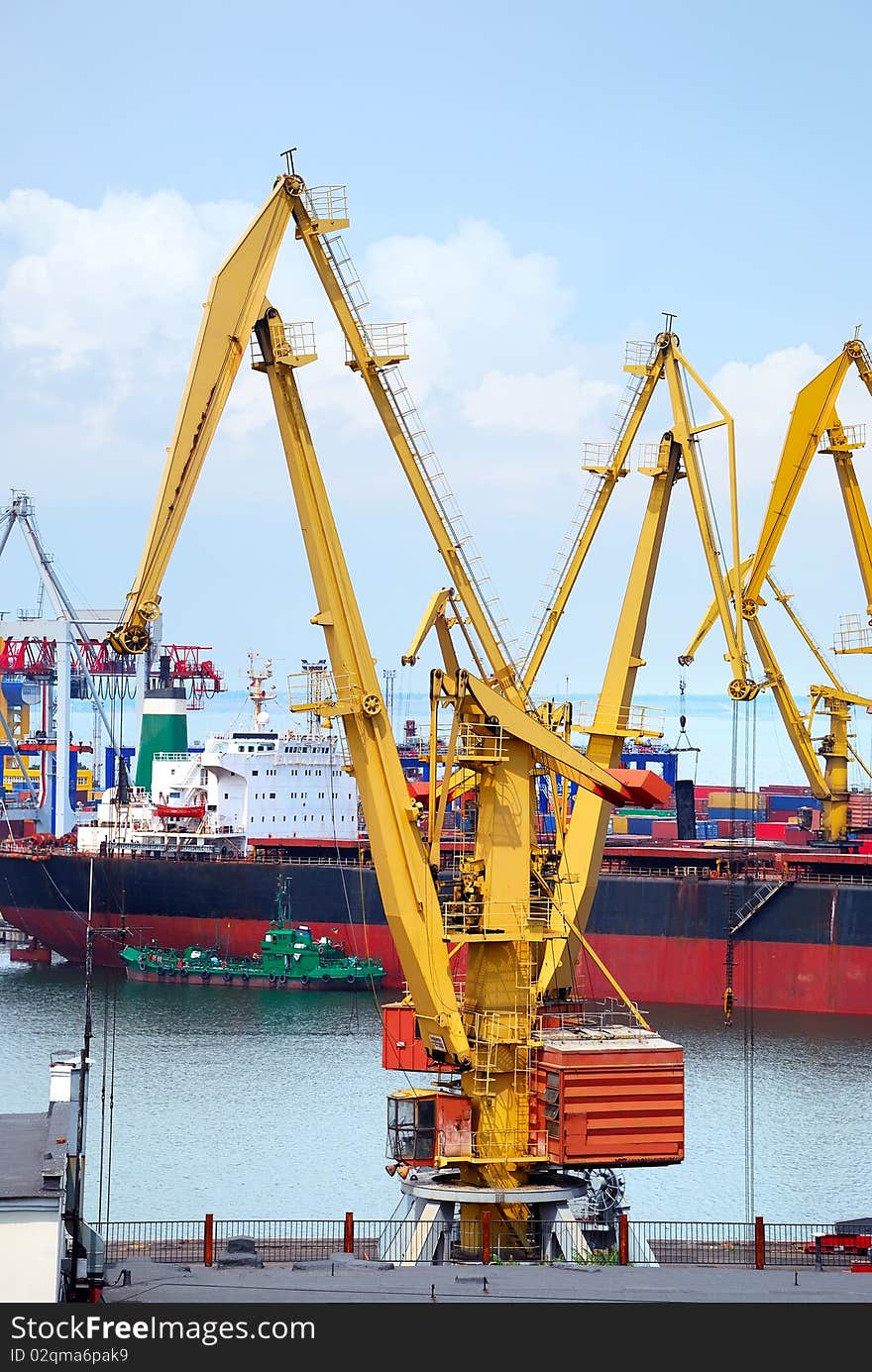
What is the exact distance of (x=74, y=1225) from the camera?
17.7 meters

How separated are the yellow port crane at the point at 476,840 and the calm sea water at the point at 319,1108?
13.2ft

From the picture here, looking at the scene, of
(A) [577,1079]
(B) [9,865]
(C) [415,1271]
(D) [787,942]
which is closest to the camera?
(C) [415,1271]

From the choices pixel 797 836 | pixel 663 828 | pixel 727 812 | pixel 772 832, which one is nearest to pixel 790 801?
pixel 727 812

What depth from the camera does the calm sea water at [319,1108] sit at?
1137 inches

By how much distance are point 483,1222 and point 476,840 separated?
4321 millimetres

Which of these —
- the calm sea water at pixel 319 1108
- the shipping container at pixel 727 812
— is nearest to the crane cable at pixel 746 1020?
the calm sea water at pixel 319 1108

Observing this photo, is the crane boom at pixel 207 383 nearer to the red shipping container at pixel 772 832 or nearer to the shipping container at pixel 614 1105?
the shipping container at pixel 614 1105

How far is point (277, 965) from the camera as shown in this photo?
170ft

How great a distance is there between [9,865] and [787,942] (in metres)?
23.2

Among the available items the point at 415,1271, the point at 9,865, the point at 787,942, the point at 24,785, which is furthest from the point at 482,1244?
the point at 24,785

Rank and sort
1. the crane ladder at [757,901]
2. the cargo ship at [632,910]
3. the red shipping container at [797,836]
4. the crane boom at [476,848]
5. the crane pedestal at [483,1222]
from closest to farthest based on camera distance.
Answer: the crane pedestal at [483,1222] → the crane boom at [476,848] → the cargo ship at [632,910] → the crane ladder at [757,901] → the red shipping container at [797,836]

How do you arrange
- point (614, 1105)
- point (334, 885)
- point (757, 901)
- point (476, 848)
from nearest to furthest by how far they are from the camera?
point (614, 1105) < point (476, 848) < point (757, 901) < point (334, 885)

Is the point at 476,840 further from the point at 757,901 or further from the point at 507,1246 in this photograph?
the point at 757,901
